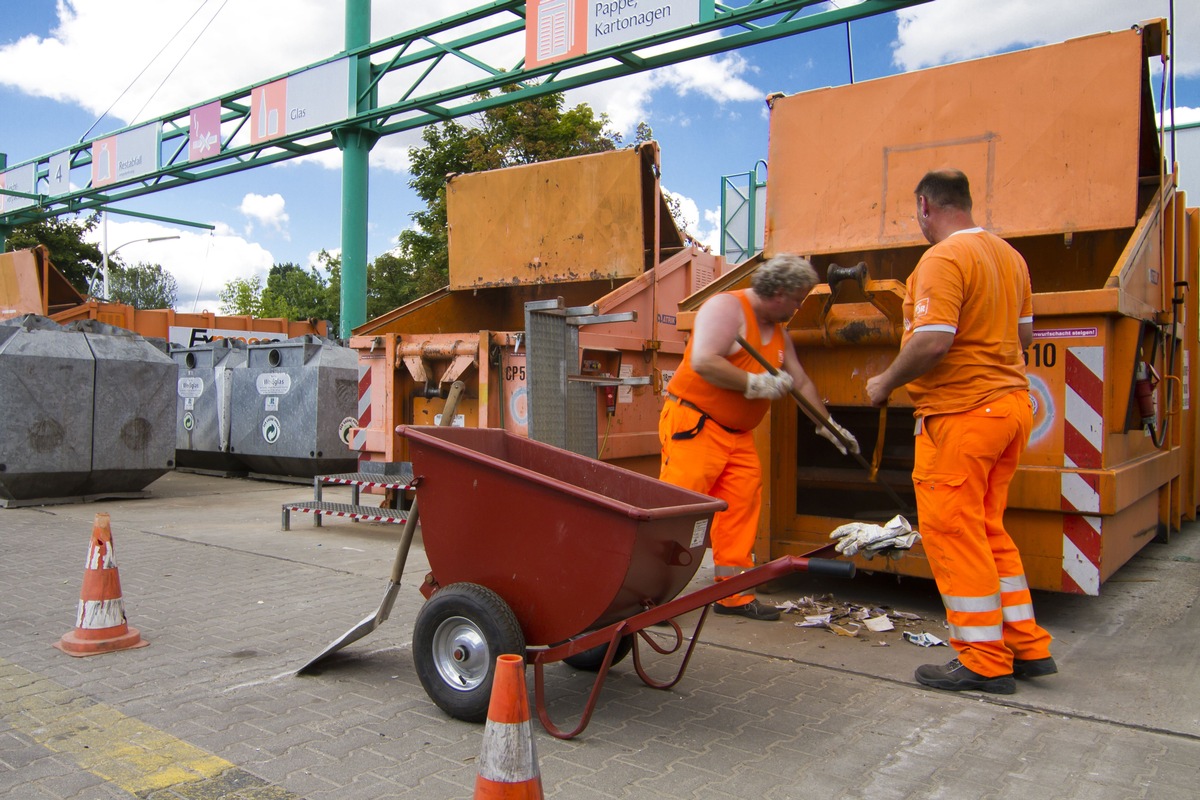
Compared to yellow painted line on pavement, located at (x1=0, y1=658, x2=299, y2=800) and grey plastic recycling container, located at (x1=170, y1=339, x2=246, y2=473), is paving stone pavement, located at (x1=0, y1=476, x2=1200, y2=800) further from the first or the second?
grey plastic recycling container, located at (x1=170, y1=339, x2=246, y2=473)

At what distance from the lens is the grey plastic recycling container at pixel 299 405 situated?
9.75 m

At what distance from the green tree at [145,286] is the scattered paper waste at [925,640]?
6994 centimetres

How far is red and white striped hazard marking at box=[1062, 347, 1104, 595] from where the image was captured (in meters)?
3.86

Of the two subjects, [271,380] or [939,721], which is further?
[271,380]

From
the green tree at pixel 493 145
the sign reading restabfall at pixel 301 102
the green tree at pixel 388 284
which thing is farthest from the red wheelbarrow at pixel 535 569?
the green tree at pixel 388 284

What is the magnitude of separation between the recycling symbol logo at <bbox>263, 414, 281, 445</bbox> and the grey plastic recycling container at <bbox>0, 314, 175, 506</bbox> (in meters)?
1.22

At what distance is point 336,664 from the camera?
370cm

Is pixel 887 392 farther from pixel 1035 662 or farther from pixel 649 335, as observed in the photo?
pixel 649 335

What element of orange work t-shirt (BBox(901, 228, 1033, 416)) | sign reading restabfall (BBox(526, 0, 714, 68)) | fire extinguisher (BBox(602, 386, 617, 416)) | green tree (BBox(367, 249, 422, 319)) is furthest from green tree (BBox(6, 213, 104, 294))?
orange work t-shirt (BBox(901, 228, 1033, 416))

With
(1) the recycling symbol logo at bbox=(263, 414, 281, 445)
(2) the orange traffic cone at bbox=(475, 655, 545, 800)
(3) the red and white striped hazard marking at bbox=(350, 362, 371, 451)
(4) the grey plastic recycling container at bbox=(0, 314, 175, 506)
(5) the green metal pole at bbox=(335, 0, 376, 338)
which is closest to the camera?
(2) the orange traffic cone at bbox=(475, 655, 545, 800)

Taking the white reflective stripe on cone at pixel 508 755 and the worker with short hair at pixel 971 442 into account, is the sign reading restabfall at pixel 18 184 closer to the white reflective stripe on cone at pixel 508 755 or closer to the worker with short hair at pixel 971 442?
the worker with short hair at pixel 971 442

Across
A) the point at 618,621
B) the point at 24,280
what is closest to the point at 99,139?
the point at 24,280

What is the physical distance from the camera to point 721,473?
4062mm

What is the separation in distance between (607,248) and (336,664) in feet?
13.6
